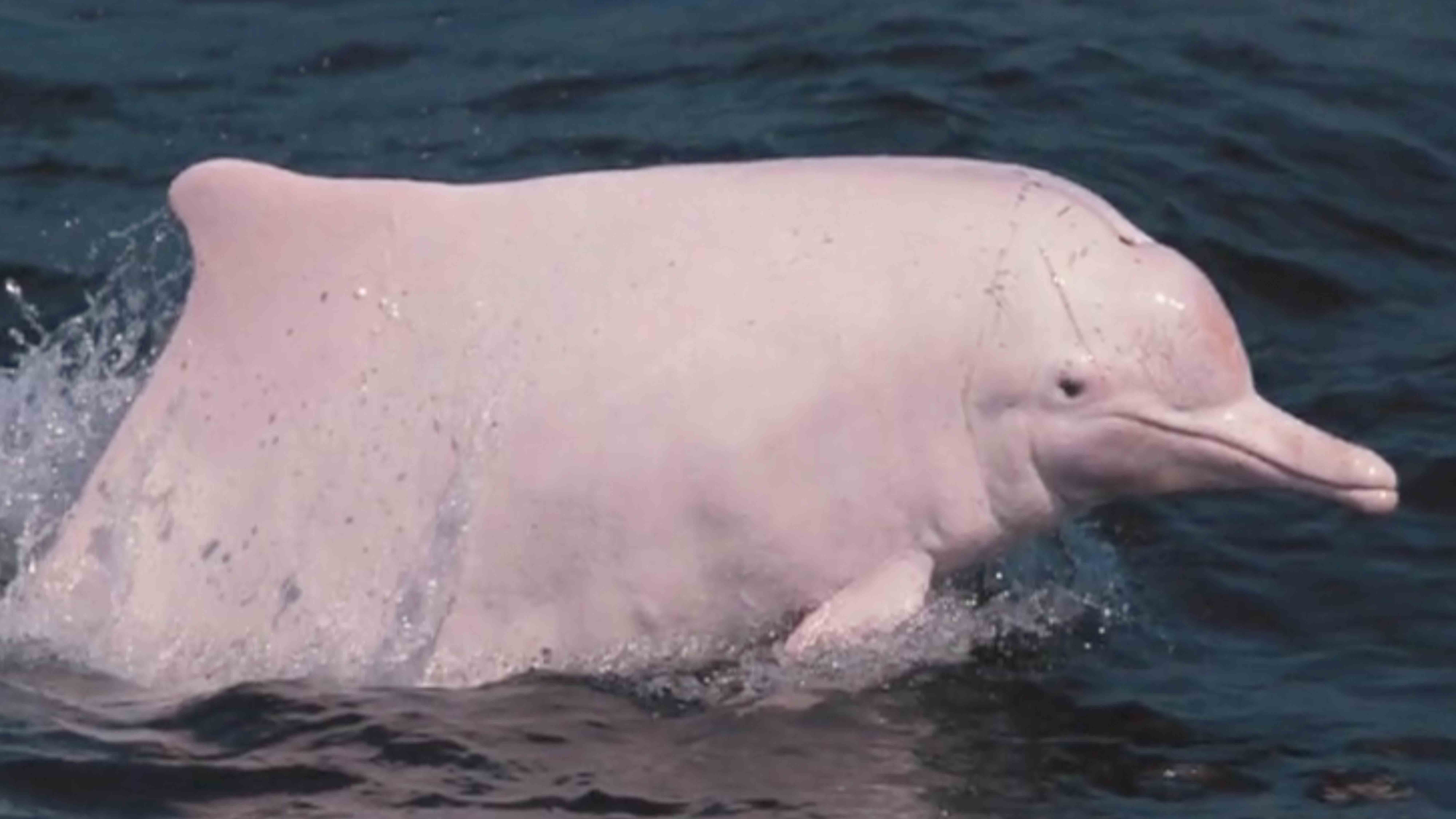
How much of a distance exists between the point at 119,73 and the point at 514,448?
9062 mm

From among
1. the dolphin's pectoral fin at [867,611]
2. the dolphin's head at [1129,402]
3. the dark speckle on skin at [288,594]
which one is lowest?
the dolphin's pectoral fin at [867,611]

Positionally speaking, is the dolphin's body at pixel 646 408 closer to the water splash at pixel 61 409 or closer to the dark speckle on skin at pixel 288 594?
the dark speckle on skin at pixel 288 594

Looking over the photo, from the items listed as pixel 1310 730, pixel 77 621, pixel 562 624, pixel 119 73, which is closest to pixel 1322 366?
pixel 1310 730

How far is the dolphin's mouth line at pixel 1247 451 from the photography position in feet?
39.5

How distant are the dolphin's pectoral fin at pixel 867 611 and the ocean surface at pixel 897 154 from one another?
0.33m

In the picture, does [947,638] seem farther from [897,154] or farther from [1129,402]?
[897,154]

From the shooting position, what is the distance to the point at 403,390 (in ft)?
40.2

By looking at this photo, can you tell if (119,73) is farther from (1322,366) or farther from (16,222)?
(1322,366)

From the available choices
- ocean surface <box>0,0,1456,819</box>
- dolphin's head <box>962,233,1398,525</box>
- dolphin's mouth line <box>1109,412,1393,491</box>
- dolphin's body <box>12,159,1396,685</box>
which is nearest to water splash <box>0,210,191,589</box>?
ocean surface <box>0,0,1456,819</box>

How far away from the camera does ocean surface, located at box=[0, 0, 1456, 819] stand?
11.8 meters

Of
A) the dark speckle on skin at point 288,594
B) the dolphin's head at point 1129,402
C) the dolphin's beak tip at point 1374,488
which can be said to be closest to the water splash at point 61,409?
the dark speckle on skin at point 288,594

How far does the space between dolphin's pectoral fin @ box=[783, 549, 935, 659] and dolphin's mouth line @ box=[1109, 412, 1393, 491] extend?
0.93 meters

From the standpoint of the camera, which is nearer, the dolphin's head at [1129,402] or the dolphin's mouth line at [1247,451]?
the dolphin's head at [1129,402]

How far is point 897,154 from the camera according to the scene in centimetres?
1853
